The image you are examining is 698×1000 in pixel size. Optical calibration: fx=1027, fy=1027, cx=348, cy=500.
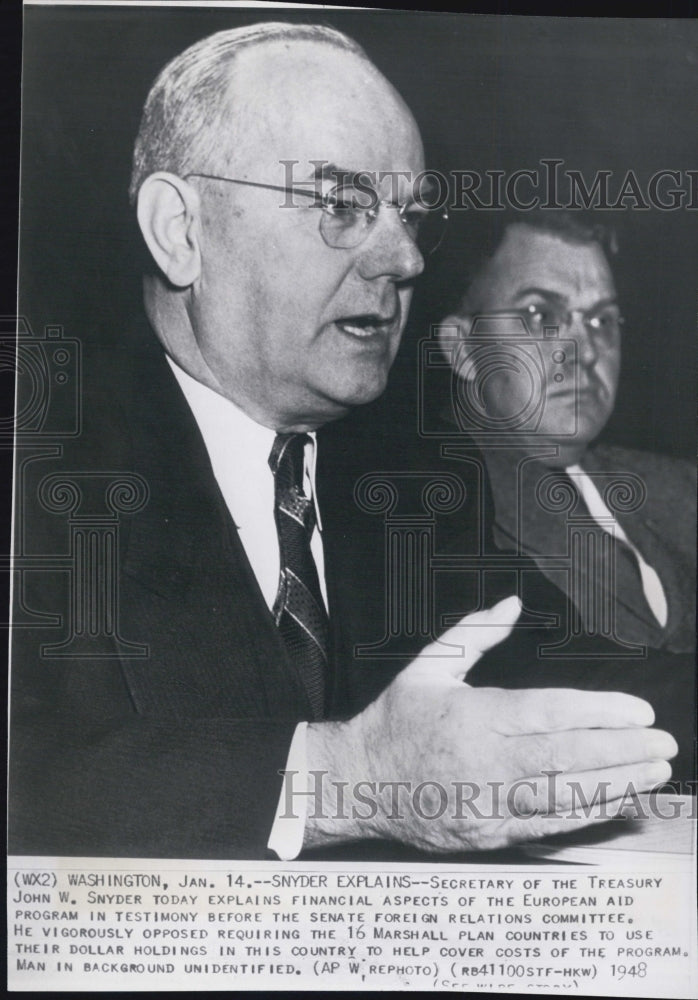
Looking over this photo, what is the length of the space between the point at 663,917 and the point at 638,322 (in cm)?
141

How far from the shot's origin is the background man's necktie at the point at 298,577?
93.1 inches

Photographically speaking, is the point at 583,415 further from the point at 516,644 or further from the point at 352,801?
the point at 352,801

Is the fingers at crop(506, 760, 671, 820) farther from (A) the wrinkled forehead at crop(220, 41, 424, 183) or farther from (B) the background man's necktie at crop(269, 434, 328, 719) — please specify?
(A) the wrinkled forehead at crop(220, 41, 424, 183)

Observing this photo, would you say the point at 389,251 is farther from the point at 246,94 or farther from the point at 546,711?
the point at 546,711

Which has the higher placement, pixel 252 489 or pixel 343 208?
pixel 343 208

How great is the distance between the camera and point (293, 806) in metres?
2.38

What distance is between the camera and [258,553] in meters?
2.38

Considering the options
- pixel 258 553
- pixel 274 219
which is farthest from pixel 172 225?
pixel 258 553

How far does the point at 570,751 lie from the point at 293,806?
65cm

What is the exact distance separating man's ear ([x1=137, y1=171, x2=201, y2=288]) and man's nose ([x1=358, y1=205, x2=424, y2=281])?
383 mm

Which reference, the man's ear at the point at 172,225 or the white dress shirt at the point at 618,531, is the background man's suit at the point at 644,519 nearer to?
the white dress shirt at the point at 618,531

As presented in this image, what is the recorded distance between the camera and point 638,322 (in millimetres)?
2428

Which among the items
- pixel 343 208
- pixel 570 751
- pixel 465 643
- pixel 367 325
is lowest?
pixel 570 751

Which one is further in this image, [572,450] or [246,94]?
[572,450]
